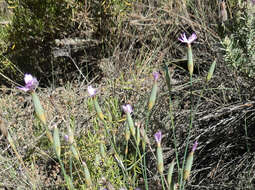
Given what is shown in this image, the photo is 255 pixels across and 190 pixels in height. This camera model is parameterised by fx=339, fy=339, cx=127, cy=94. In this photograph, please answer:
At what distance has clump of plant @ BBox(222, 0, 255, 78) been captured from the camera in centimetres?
159

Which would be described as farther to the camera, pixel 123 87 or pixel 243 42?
pixel 123 87

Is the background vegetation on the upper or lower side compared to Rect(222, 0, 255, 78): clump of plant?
lower

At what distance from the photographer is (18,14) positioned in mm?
2645

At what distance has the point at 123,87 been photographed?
83.5 inches

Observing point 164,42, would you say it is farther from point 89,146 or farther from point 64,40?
point 89,146

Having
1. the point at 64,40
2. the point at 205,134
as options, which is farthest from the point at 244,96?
the point at 64,40

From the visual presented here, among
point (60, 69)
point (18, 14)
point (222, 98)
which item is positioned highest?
point (18, 14)

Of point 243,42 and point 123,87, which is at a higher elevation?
point 243,42

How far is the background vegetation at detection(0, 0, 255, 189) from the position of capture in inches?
64.6

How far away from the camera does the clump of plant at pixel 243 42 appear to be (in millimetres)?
1592

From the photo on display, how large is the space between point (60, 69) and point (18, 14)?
0.57m

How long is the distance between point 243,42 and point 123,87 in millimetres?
771

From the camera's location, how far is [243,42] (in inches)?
66.7

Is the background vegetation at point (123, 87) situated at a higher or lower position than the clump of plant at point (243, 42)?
lower
